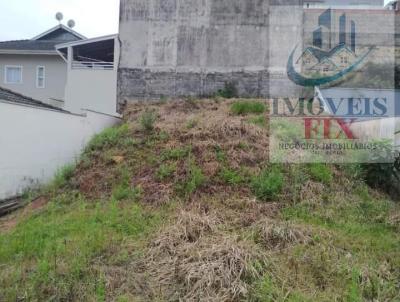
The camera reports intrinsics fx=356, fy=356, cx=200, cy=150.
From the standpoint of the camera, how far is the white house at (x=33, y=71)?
52.1 ft

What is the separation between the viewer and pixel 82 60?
13.2 m

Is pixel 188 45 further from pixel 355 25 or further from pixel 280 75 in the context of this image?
pixel 355 25

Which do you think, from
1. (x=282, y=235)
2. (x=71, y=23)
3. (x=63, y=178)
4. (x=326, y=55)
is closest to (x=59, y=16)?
(x=71, y=23)

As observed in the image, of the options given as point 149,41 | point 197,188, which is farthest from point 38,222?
point 149,41

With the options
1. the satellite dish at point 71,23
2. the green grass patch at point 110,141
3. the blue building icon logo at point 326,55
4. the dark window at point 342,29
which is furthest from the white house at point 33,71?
the dark window at point 342,29

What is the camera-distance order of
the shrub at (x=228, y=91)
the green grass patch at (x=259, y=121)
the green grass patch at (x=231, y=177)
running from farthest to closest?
the shrub at (x=228, y=91) < the green grass patch at (x=259, y=121) < the green grass patch at (x=231, y=177)

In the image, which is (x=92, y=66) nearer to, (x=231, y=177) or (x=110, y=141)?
(x=110, y=141)

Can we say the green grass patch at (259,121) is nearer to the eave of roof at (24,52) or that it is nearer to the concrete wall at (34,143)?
the concrete wall at (34,143)

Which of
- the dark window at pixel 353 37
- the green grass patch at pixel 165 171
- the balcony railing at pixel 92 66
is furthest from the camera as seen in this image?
the dark window at pixel 353 37

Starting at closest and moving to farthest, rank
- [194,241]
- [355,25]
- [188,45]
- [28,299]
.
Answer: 1. [28,299]
2. [194,241]
3. [188,45]
4. [355,25]

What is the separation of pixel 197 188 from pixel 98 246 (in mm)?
1876

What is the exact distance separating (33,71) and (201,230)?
1497 cm

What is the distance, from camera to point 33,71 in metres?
16.1

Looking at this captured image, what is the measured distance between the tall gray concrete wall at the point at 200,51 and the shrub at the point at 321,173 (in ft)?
21.9
